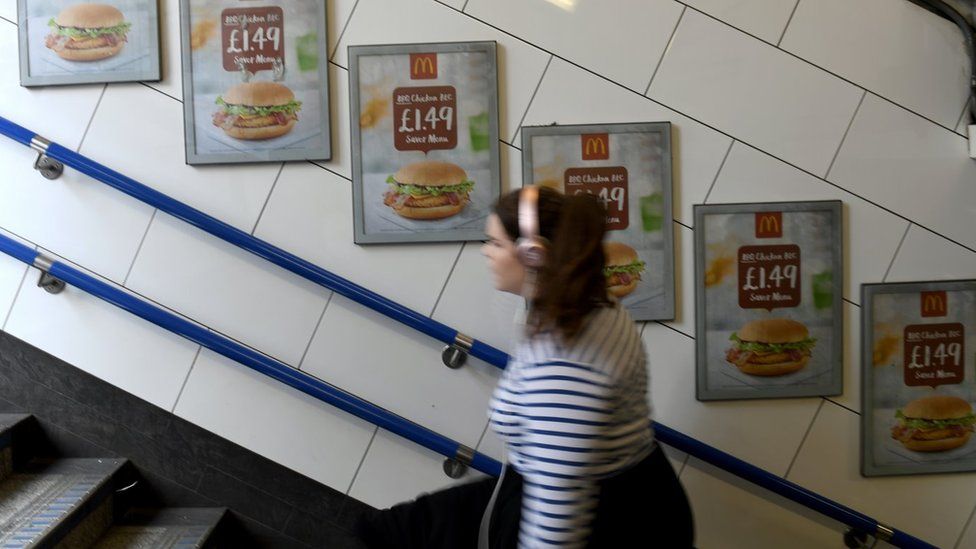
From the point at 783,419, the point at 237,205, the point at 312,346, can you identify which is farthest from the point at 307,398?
the point at 783,419

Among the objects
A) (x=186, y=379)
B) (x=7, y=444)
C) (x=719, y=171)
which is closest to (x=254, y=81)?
(x=186, y=379)

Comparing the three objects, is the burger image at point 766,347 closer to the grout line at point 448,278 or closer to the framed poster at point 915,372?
the framed poster at point 915,372

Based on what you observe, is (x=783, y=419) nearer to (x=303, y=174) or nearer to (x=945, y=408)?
(x=945, y=408)

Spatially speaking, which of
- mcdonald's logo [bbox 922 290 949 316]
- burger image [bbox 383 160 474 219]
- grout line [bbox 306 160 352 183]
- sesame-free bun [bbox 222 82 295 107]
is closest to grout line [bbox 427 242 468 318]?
burger image [bbox 383 160 474 219]

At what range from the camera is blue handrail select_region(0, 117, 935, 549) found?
246cm

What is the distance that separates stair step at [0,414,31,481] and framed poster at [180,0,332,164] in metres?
0.87

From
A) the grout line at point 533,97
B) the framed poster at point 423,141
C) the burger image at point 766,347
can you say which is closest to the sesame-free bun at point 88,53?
the framed poster at point 423,141

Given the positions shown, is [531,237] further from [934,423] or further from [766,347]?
[934,423]

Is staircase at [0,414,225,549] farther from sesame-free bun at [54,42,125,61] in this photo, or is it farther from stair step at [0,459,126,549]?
sesame-free bun at [54,42,125,61]

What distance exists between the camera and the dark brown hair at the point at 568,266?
1367 mm

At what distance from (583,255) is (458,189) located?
3.93 ft

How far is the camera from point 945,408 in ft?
8.54

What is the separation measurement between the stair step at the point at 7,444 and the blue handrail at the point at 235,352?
42 cm

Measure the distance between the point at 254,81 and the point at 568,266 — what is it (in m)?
1.50
